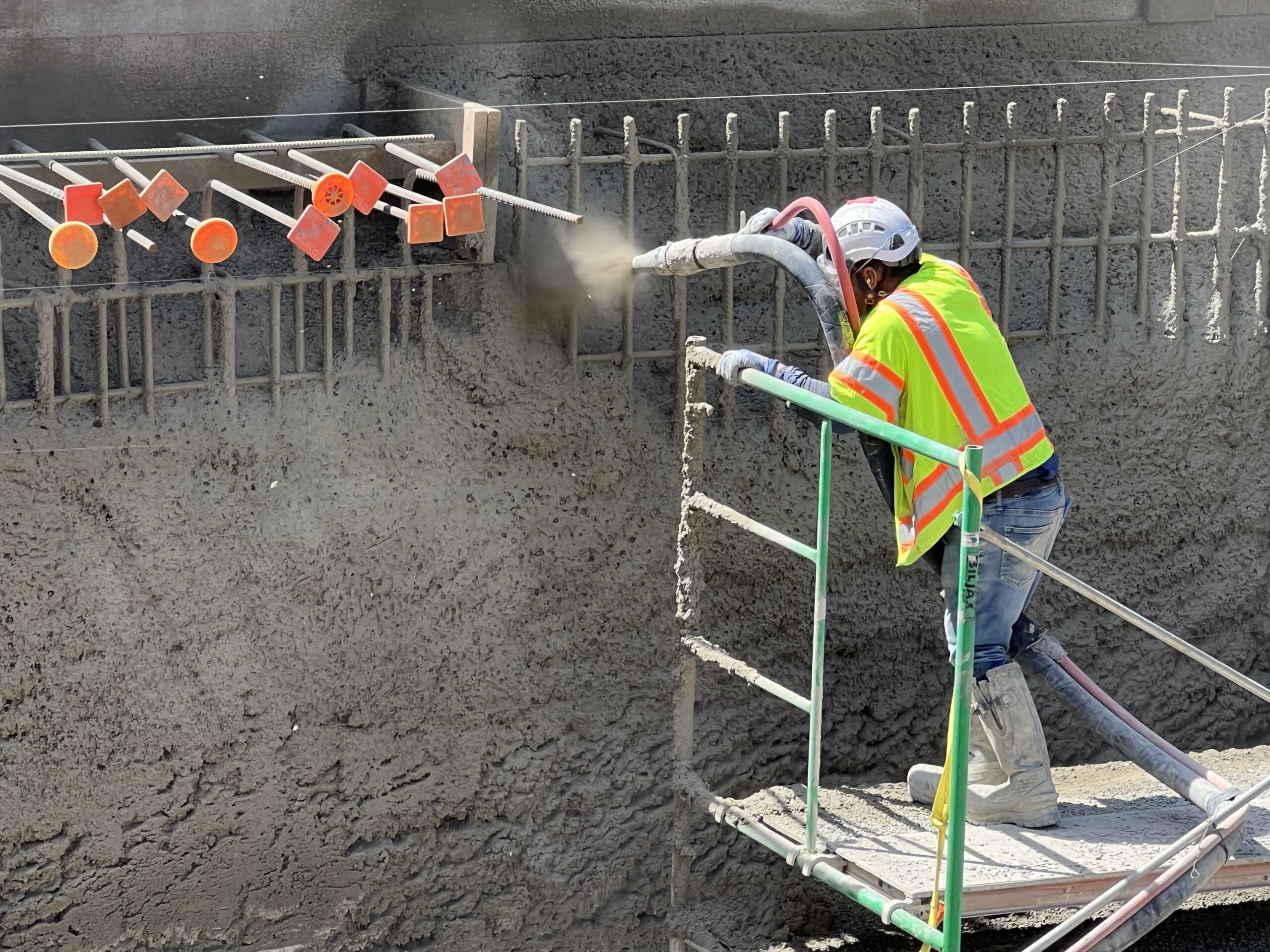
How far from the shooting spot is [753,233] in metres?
5.05

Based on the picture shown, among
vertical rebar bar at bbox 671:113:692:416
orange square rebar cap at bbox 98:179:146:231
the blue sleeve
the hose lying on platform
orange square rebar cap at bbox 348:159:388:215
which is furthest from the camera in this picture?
vertical rebar bar at bbox 671:113:692:416

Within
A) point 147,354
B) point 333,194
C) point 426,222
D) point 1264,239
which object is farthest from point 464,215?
point 1264,239

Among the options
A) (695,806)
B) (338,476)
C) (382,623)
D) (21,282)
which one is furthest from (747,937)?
(21,282)

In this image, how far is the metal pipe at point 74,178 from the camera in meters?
5.20

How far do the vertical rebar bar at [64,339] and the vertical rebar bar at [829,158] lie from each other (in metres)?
2.89

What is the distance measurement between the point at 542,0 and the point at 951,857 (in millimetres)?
4589

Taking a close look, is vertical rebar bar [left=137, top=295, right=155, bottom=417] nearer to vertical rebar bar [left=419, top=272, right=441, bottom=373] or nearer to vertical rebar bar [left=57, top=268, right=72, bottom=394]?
vertical rebar bar [left=57, top=268, right=72, bottom=394]

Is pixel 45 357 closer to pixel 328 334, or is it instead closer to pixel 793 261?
pixel 328 334

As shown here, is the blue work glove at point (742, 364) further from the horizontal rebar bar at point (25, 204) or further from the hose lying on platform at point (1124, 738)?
the horizontal rebar bar at point (25, 204)

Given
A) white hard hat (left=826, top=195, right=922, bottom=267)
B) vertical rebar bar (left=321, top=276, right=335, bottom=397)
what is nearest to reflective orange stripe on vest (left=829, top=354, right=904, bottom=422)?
white hard hat (left=826, top=195, right=922, bottom=267)

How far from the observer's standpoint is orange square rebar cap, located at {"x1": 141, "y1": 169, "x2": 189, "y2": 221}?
5.18 meters

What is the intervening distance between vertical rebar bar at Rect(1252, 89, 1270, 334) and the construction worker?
2820 mm

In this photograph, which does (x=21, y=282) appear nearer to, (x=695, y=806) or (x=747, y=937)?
(x=695, y=806)

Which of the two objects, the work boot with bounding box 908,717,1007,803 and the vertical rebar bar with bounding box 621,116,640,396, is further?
the vertical rebar bar with bounding box 621,116,640,396
